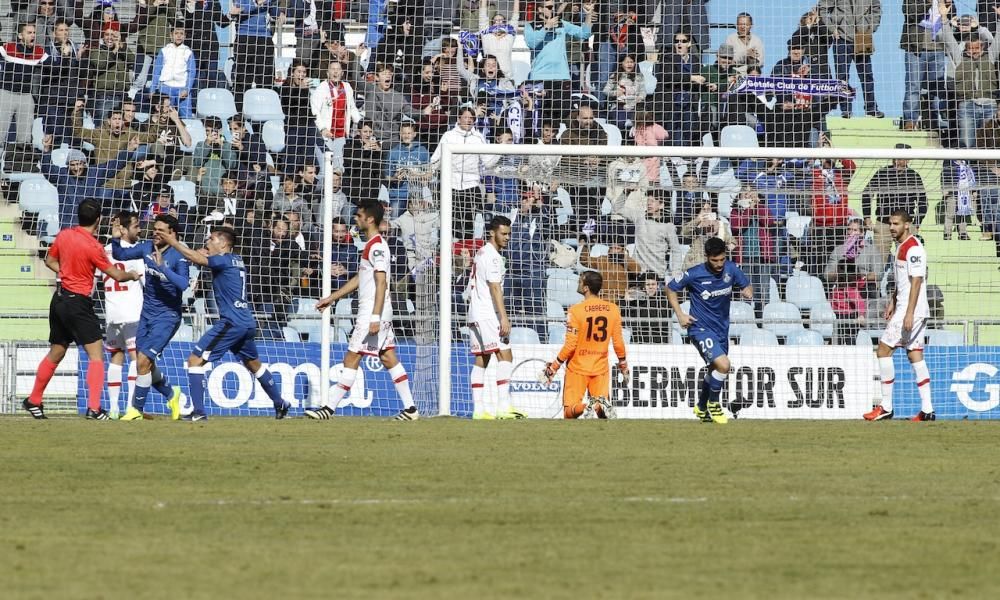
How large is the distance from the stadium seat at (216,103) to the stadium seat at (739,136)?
7.86 m

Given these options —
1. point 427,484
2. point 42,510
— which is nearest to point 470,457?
point 427,484

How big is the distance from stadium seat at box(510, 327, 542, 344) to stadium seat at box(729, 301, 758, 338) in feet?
8.68

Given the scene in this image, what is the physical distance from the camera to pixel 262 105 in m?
23.7

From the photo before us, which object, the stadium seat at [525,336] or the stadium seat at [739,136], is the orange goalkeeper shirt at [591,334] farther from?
the stadium seat at [739,136]

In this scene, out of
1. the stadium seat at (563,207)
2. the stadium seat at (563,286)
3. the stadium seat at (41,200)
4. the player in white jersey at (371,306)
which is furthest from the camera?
the stadium seat at (41,200)

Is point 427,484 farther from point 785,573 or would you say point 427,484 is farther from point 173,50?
point 173,50

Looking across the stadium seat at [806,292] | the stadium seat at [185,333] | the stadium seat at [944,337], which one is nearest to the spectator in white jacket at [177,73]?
the stadium seat at [185,333]

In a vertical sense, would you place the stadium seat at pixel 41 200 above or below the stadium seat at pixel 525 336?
above

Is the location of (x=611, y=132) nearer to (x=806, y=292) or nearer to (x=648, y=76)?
(x=648, y=76)

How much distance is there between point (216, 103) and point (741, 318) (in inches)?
358

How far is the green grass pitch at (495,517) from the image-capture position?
5.76 m

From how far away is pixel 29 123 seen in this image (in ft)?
75.7

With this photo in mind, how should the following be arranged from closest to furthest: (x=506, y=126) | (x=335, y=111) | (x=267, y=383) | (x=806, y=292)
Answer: (x=267, y=383) → (x=806, y=292) → (x=335, y=111) → (x=506, y=126)

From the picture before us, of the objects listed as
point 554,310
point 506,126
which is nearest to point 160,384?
point 554,310
